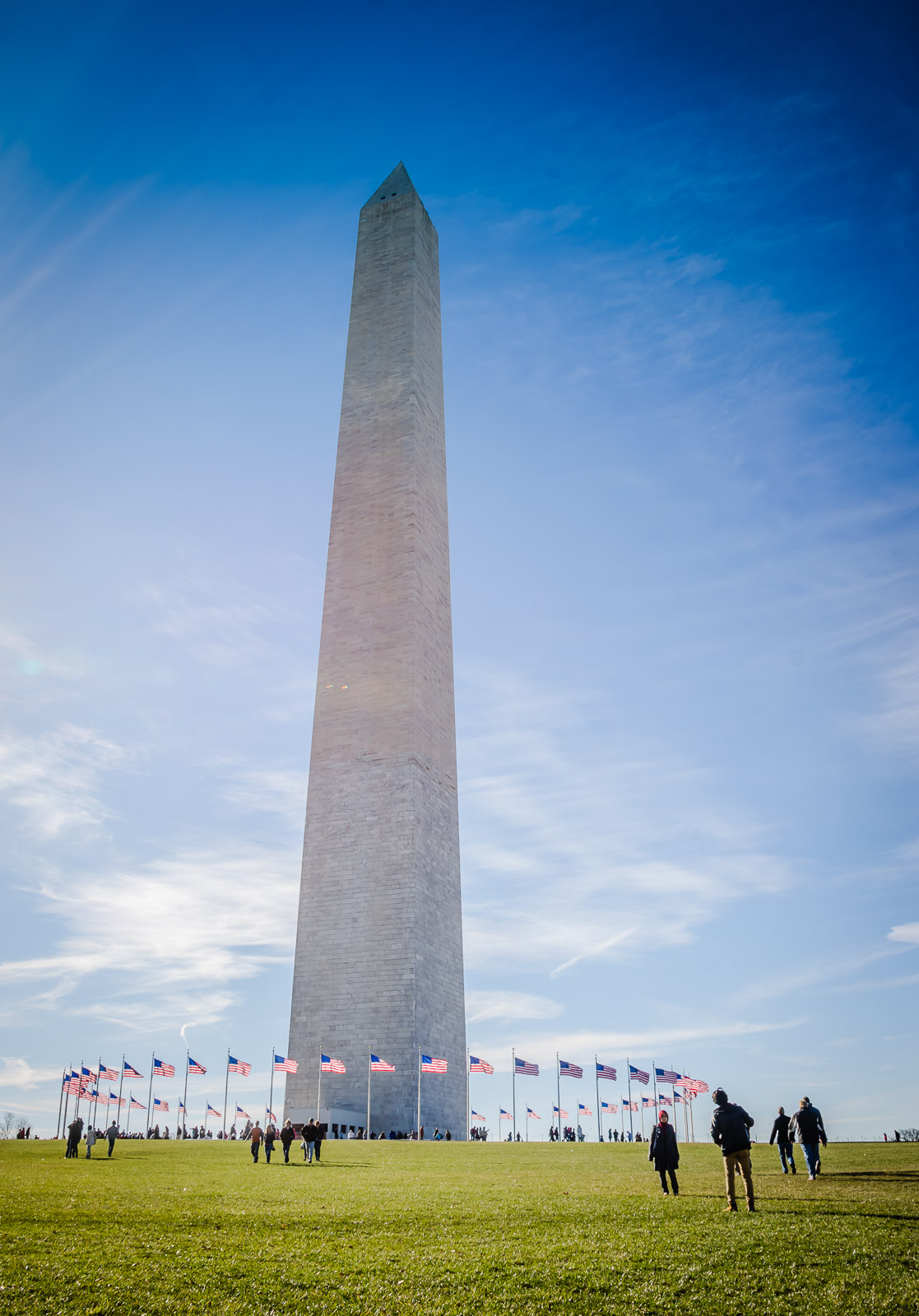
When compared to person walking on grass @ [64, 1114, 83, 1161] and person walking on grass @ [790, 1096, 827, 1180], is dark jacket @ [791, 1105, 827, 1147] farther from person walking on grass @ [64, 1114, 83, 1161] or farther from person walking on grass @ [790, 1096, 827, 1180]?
person walking on grass @ [64, 1114, 83, 1161]

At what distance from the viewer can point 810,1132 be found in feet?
53.4

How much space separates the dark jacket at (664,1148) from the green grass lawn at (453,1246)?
433 mm

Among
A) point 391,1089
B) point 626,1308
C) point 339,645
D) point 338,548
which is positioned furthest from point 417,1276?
point 338,548

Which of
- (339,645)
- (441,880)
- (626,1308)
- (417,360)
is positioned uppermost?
(417,360)

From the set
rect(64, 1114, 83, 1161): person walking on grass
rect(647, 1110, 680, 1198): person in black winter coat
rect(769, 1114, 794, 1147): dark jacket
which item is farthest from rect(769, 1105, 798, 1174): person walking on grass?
rect(64, 1114, 83, 1161): person walking on grass

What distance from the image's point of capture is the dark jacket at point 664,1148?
14.1m

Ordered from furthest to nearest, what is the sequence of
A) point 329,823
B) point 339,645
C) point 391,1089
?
point 339,645 < point 329,823 < point 391,1089

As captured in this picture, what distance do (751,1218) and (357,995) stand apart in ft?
85.4

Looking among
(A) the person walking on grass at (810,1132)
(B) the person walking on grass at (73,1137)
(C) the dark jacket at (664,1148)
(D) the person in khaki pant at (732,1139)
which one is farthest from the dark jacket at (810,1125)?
(B) the person walking on grass at (73,1137)

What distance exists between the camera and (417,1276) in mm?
8992

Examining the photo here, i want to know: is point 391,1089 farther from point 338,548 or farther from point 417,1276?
point 417,1276

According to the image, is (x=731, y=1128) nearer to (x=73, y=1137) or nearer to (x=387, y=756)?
(x=73, y=1137)

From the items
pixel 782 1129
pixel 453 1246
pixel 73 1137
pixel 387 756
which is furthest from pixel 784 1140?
pixel 387 756

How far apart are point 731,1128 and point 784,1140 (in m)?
6.33
